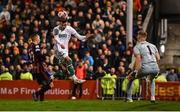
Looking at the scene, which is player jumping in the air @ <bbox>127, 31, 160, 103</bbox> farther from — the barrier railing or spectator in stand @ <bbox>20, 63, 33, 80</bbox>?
spectator in stand @ <bbox>20, 63, 33, 80</bbox>

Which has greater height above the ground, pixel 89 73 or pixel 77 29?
pixel 77 29

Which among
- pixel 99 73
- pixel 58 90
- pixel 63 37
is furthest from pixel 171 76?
pixel 63 37

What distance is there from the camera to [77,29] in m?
28.2

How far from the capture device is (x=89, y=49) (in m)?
27.5

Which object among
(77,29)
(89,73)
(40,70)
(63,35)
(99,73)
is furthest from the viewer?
(77,29)

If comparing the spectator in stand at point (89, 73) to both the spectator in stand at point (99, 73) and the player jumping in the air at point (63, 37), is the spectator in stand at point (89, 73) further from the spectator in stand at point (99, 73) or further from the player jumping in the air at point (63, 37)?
the player jumping in the air at point (63, 37)

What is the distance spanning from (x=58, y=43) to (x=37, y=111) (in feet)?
15.3

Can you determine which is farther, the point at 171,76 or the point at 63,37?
the point at 171,76

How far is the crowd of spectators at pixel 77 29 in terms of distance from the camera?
26.6m

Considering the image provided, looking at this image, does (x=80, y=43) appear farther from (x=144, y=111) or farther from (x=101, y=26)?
(x=144, y=111)

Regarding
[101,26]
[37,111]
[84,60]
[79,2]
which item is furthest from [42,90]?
[79,2]

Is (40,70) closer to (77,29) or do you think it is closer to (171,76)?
(171,76)

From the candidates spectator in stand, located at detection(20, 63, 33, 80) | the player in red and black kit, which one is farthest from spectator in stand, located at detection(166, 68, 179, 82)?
the player in red and black kit

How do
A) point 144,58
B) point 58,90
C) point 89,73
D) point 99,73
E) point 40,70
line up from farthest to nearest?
1. point 89,73
2. point 99,73
3. point 58,90
4. point 40,70
5. point 144,58
